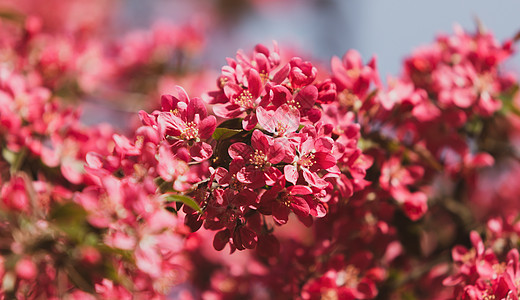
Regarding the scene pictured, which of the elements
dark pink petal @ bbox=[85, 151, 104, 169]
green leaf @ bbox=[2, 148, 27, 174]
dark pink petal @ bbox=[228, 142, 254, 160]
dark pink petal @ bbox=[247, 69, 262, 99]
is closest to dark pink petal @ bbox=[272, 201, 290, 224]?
dark pink petal @ bbox=[228, 142, 254, 160]

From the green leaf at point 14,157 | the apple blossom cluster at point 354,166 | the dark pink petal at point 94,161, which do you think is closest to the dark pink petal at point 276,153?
the apple blossom cluster at point 354,166

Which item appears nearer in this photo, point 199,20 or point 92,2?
point 199,20

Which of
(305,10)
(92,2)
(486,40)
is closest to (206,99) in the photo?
(486,40)

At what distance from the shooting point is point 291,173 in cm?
90

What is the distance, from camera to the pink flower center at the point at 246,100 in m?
0.98

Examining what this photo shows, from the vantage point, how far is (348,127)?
1060 millimetres

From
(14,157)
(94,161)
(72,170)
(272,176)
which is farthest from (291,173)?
(14,157)

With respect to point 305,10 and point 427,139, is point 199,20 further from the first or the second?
point 305,10

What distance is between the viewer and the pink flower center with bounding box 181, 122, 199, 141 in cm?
94

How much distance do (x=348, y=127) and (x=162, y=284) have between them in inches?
22.7

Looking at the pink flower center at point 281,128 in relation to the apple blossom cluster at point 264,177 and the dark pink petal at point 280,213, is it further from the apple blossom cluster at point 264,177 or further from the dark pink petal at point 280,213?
the dark pink petal at point 280,213

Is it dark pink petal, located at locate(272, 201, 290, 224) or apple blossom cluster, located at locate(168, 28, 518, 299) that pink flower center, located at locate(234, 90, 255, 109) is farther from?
dark pink petal, located at locate(272, 201, 290, 224)

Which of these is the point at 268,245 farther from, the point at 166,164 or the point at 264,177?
the point at 166,164

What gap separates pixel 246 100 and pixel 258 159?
0.44 ft
